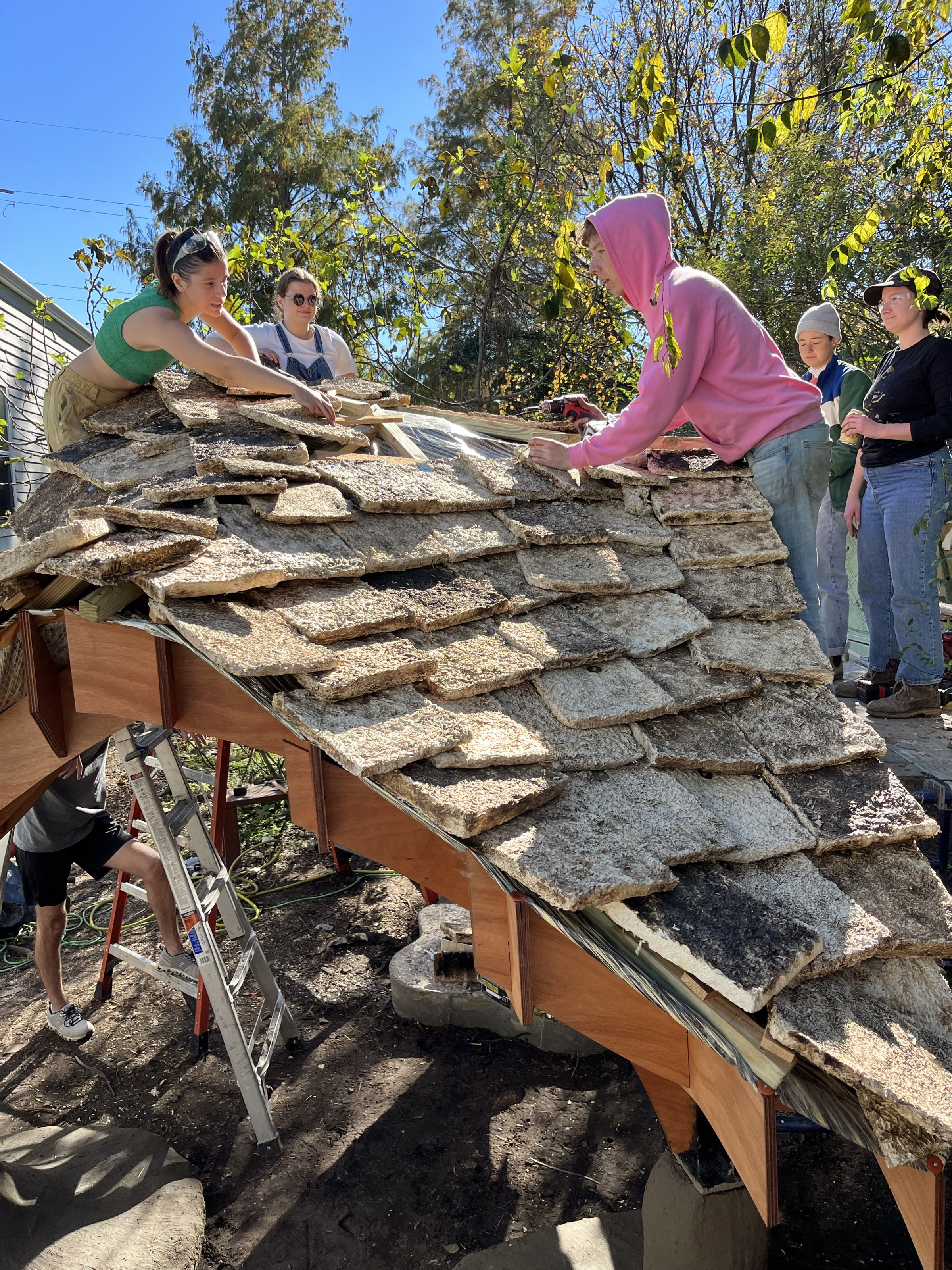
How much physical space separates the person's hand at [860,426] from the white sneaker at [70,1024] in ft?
16.6

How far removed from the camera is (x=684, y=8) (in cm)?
1300


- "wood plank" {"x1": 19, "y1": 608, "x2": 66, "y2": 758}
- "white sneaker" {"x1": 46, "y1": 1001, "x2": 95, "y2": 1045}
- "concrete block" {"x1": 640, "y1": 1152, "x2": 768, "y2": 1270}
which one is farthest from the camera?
"white sneaker" {"x1": 46, "y1": 1001, "x2": 95, "y2": 1045}

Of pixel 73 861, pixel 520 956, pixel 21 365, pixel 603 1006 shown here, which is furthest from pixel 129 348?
pixel 21 365

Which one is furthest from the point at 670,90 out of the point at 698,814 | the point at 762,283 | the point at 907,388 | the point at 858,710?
the point at 698,814

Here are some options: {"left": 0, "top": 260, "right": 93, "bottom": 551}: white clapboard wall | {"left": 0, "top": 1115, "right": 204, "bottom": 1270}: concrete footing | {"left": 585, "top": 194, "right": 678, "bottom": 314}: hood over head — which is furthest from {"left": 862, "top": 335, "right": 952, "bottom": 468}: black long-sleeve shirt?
{"left": 0, "top": 260, "right": 93, "bottom": 551}: white clapboard wall

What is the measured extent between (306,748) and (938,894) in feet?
4.83

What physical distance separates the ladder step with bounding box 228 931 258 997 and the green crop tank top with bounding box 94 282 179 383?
8.64ft

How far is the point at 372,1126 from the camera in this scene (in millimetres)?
4059

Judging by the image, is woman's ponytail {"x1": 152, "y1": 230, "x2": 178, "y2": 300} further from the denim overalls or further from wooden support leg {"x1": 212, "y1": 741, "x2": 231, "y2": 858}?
wooden support leg {"x1": 212, "y1": 741, "x2": 231, "y2": 858}

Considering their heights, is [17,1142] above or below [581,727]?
below

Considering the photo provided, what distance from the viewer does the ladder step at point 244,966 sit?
156 inches

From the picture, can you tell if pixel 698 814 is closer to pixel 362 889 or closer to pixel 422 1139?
pixel 422 1139

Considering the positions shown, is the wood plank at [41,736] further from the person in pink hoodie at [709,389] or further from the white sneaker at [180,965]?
the white sneaker at [180,965]

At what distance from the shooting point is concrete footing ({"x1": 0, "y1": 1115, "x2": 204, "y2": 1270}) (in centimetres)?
327
